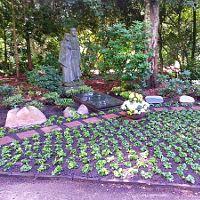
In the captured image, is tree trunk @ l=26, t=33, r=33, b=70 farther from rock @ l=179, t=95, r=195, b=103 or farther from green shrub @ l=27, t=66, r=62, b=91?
rock @ l=179, t=95, r=195, b=103

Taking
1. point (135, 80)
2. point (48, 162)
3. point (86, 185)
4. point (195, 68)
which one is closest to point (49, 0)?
point (135, 80)

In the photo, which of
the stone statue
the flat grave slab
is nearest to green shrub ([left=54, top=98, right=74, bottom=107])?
the flat grave slab

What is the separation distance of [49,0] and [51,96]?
408cm

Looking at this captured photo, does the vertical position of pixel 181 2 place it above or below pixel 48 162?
above

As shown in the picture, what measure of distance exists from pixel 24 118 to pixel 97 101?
170cm

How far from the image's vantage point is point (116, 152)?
343 cm

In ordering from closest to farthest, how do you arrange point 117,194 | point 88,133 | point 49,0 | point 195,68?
point 117,194 → point 88,133 → point 49,0 → point 195,68

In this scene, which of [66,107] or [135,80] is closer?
[66,107]

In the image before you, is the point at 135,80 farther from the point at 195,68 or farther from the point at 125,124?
the point at 195,68

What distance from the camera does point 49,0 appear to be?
328 inches

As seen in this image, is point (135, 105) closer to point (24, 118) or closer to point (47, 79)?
point (24, 118)

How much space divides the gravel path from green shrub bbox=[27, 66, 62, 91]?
423 cm

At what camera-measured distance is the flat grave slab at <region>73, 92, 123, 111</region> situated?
5.39 meters

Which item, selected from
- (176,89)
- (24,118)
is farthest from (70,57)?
(176,89)
